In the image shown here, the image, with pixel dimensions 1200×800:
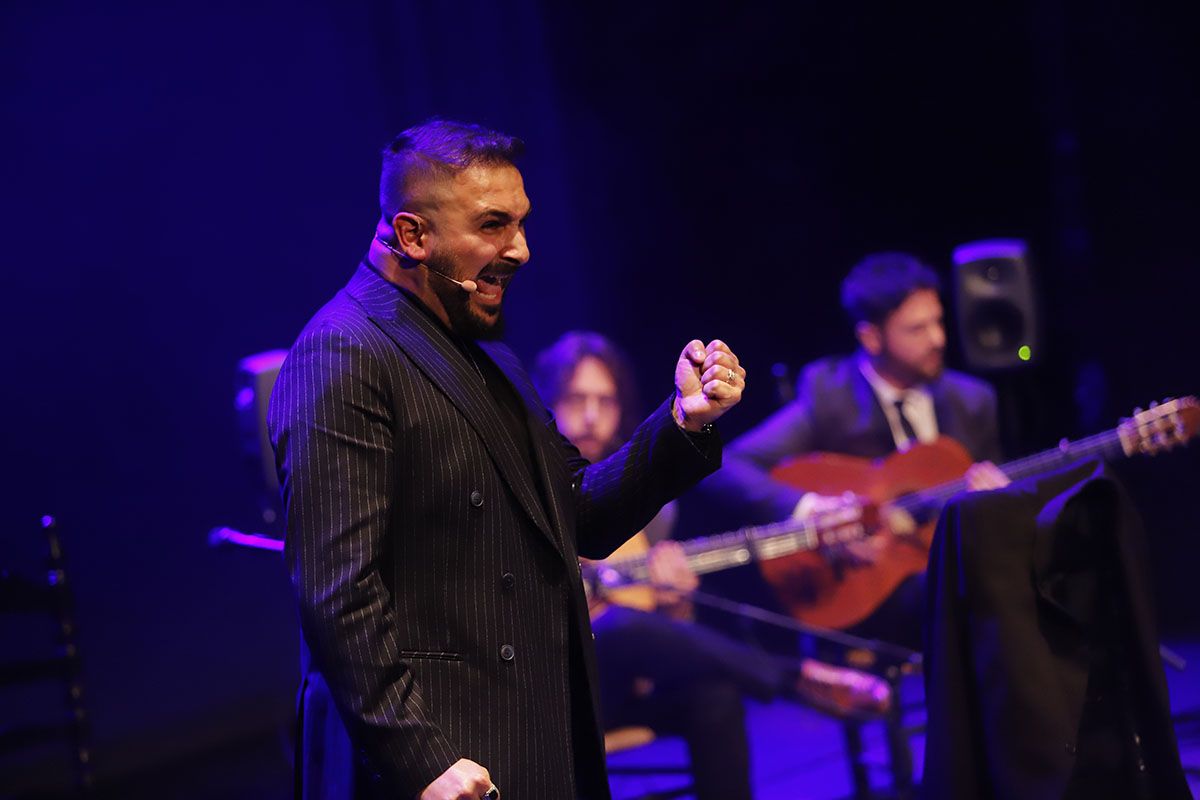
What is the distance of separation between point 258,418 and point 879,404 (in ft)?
7.07

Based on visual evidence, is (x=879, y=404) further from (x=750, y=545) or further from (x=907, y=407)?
(x=750, y=545)

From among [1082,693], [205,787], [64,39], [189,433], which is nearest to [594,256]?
[189,433]

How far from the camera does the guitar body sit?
13.8 feet

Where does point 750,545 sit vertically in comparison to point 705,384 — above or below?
below

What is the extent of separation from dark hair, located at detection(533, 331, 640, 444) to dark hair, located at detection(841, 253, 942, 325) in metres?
0.86

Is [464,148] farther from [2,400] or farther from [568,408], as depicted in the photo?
[2,400]

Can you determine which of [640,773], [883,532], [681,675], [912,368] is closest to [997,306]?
[912,368]

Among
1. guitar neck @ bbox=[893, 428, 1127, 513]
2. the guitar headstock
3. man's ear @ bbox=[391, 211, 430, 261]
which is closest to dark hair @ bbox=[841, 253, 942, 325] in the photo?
guitar neck @ bbox=[893, 428, 1127, 513]

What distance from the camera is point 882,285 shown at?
454 centimetres

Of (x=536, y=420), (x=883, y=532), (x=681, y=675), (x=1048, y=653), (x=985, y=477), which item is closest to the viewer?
(x=536, y=420)

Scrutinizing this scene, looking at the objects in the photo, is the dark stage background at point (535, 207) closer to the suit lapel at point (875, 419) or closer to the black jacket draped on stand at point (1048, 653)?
the suit lapel at point (875, 419)

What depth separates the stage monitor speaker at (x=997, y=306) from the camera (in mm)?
3816

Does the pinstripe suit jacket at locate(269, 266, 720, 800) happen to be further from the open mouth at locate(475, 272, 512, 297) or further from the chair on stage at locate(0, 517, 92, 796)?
the chair on stage at locate(0, 517, 92, 796)

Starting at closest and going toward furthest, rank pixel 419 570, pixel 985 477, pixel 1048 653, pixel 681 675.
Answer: pixel 419 570 < pixel 1048 653 < pixel 681 675 < pixel 985 477
